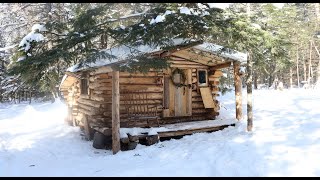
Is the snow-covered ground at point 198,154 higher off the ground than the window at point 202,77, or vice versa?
the window at point 202,77

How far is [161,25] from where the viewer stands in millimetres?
9297

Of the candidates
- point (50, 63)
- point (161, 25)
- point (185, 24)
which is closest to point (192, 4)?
point (185, 24)

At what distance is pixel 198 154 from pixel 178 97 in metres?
5.25

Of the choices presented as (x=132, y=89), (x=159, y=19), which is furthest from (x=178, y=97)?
(x=159, y=19)

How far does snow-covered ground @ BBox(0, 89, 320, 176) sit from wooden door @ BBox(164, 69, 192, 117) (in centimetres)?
→ 189

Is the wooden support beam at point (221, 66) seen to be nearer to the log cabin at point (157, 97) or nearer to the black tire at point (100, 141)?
the log cabin at point (157, 97)

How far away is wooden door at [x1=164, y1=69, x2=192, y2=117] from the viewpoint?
14.2 meters

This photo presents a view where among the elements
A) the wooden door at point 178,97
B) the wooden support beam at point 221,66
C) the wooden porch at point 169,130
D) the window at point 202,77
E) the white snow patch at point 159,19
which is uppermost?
the white snow patch at point 159,19

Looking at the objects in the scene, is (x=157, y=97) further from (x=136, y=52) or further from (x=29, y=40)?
(x=29, y=40)

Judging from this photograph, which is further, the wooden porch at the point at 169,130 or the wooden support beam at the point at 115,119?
the wooden porch at the point at 169,130

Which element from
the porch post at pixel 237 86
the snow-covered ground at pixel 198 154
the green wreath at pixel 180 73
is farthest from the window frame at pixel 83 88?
the porch post at pixel 237 86

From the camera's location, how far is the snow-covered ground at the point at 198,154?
775cm

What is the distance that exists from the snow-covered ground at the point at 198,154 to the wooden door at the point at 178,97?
6.20ft

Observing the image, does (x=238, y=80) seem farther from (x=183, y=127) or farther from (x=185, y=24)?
(x=185, y=24)
